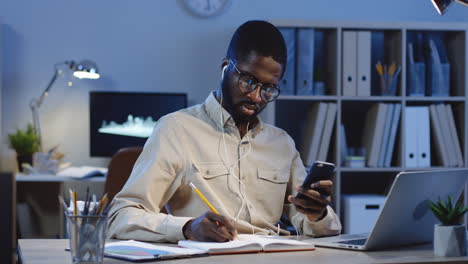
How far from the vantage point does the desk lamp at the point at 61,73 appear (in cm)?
380

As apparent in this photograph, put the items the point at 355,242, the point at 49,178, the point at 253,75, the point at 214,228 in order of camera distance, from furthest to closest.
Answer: the point at 49,178 → the point at 253,75 → the point at 355,242 → the point at 214,228

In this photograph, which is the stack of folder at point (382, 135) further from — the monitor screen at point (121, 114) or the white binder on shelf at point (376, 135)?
the monitor screen at point (121, 114)

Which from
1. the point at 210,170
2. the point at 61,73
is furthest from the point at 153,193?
the point at 61,73

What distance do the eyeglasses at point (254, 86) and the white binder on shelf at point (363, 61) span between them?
201cm

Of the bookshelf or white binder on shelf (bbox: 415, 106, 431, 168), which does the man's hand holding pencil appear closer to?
the bookshelf

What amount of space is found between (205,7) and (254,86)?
2.32m

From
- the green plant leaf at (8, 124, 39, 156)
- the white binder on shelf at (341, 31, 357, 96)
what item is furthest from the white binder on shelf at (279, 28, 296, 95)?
the green plant leaf at (8, 124, 39, 156)

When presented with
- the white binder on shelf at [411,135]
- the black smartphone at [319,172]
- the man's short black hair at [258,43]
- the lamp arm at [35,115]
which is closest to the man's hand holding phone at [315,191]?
the black smartphone at [319,172]

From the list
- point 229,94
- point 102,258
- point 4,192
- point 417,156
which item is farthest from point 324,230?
point 417,156

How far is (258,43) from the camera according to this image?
1.94m

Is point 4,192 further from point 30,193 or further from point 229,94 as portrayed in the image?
point 30,193

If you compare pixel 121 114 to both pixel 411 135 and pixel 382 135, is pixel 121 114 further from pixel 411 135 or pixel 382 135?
pixel 411 135

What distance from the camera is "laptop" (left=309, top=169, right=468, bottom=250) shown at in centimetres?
146

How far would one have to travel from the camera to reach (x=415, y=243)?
1.67 meters
